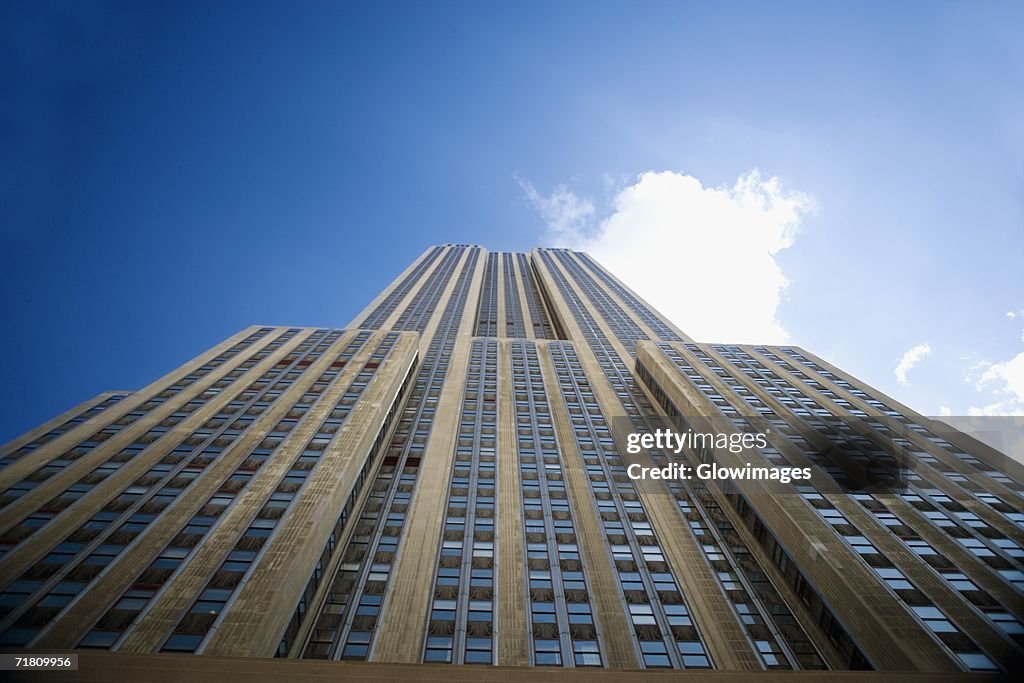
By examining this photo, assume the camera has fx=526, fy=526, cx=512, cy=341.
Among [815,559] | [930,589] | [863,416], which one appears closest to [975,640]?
[930,589]

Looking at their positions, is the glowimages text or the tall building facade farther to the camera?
the glowimages text

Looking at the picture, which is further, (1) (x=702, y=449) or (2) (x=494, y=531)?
(1) (x=702, y=449)

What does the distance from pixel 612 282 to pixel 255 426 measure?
406ft

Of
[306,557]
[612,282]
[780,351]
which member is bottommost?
[306,557]

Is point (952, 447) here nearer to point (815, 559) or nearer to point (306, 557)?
point (815, 559)

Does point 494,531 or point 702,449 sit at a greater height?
point 702,449

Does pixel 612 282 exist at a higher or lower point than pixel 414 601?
higher

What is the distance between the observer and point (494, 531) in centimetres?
4119

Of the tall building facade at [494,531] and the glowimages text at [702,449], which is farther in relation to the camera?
the glowimages text at [702,449]

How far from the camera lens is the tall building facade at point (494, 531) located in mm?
28812

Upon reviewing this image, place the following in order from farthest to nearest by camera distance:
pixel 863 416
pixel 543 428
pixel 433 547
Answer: pixel 543 428, pixel 863 416, pixel 433 547

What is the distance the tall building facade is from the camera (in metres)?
28.8

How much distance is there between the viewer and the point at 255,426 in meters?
46.9

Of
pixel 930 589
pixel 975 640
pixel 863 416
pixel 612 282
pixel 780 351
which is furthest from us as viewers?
pixel 612 282
